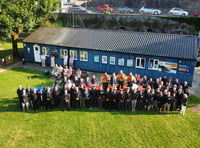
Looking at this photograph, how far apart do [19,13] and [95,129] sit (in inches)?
684

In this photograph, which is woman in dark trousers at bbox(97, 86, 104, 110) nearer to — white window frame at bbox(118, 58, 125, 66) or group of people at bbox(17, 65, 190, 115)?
group of people at bbox(17, 65, 190, 115)

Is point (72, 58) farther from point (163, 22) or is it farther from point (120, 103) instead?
point (163, 22)

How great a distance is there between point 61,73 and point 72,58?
3550 millimetres

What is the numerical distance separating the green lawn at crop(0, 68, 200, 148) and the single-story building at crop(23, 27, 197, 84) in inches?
235

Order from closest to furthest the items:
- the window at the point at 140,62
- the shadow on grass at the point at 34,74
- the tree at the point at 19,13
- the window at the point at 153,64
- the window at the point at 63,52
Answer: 1. the window at the point at 153,64
2. the window at the point at 140,62
3. the shadow on grass at the point at 34,74
4. the tree at the point at 19,13
5. the window at the point at 63,52

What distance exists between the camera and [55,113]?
1438cm

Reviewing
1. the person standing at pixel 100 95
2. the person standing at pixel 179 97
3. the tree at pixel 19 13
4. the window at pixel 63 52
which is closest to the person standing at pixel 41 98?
the person standing at pixel 100 95

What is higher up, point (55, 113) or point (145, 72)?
point (145, 72)

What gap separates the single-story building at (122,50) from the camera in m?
19.1

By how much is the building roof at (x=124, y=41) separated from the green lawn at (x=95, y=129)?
23.1 feet

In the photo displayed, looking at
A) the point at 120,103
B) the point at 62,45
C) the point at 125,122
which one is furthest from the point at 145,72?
the point at 62,45

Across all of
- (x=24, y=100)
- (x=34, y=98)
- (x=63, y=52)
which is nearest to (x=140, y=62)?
(x=63, y=52)

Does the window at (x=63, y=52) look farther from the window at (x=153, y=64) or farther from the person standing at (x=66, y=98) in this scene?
the person standing at (x=66, y=98)

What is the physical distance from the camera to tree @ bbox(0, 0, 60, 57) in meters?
22.5
